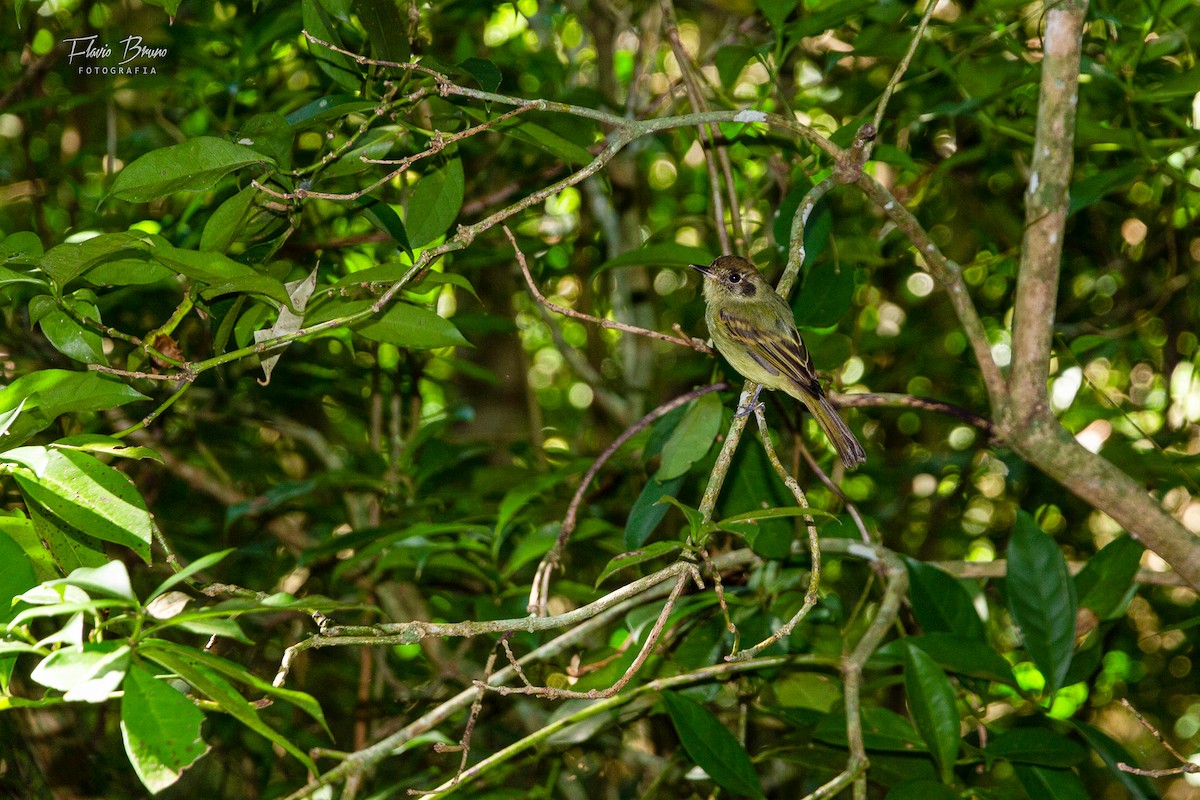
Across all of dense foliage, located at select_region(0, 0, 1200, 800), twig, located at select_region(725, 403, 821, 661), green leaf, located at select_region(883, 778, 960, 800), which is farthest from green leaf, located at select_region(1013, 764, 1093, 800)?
twig, located at select_region(725, 403, 821, 661)

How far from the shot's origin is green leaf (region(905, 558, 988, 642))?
9.95 ft

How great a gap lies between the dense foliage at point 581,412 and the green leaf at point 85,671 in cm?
1

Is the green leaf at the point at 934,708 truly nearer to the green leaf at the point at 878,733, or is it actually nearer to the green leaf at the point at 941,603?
the green leaf at the point at 878,733

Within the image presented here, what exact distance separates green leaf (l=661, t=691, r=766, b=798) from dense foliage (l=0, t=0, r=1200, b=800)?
0.01m

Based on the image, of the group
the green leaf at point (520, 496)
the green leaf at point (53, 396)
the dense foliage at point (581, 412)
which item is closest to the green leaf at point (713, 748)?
the dense foliage at point (581, 412)

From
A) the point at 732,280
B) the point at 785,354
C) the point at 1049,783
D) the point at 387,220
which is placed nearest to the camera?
the point at 387,220

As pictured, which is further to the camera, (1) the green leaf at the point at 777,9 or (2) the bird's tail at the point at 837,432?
(2) the bird's tail at the point at 837,432

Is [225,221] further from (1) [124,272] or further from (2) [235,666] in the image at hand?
(2) [235,666]

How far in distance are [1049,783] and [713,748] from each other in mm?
902

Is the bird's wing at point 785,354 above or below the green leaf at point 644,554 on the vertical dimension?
below

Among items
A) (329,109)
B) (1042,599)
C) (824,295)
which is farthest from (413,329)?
(1042,599)

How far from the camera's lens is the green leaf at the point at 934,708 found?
2.63 meters

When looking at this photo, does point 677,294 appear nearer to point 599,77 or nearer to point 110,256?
point 599,77

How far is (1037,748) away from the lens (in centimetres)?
271
